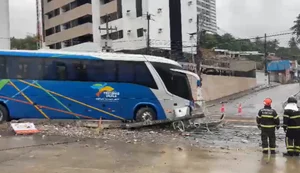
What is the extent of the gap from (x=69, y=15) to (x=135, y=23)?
1455 centimetres

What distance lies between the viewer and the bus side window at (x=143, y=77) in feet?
51.9

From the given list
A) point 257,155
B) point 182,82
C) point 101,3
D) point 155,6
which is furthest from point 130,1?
point 257,155

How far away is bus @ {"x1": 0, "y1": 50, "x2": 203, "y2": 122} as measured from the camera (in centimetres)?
1554

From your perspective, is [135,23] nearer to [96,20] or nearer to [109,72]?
[96,20]

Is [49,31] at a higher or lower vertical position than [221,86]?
higher

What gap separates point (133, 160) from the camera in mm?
8438

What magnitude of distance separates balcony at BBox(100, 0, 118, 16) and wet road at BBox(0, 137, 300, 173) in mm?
41128

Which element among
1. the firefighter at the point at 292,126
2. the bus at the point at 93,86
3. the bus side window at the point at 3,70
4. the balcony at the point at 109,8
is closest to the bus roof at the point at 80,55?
the bus at the point at 93,86

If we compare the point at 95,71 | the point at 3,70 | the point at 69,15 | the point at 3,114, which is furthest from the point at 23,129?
the point at 69,15

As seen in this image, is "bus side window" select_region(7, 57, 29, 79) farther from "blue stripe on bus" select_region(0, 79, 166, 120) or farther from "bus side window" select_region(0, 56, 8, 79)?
"blue stripe on bus" select_region(0, 79, 166, 120)

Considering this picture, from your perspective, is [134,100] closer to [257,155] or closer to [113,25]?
[257,155]

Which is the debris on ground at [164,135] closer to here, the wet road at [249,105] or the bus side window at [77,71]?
the bus side window at [77,71]

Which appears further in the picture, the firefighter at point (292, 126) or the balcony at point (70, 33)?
the balcony at point (70, 33)

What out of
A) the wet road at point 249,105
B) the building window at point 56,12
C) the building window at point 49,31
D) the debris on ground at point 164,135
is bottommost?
the wet road at point 249,105
